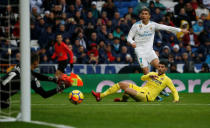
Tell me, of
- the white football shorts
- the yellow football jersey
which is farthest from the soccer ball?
the white football shorts

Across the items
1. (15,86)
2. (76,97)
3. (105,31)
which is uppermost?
(105,31)

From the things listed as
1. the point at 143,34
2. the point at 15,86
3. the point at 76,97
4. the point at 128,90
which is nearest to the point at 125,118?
the point at 15,86

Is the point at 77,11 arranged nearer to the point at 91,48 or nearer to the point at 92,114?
the point at 91,48

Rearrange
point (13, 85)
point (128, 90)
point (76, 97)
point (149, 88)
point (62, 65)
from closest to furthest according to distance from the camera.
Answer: point (13, 85), point (76, 97), point (128, 90), point (149, 88), point (62, 65)

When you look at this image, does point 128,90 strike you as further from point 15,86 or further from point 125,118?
point 125,118

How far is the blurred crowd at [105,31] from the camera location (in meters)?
18.0

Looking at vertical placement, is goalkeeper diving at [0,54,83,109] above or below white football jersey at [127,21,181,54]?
below

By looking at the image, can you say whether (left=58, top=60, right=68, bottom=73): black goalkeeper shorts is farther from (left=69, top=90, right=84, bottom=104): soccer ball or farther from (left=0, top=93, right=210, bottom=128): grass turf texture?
(left=0, top=93, right=210, bottom=128): grass turf texture

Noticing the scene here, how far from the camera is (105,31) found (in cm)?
1930

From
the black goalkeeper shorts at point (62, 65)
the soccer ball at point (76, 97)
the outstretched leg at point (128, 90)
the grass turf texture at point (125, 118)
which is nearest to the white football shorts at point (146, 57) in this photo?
the outstretched leg at point (128, 90)

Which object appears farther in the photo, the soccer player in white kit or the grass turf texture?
the soccer player in white kit

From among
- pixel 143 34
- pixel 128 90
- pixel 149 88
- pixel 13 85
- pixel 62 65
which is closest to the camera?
pixel 13 85

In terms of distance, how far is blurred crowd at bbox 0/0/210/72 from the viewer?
59.0 feet

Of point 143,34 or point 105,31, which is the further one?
point 105,31
